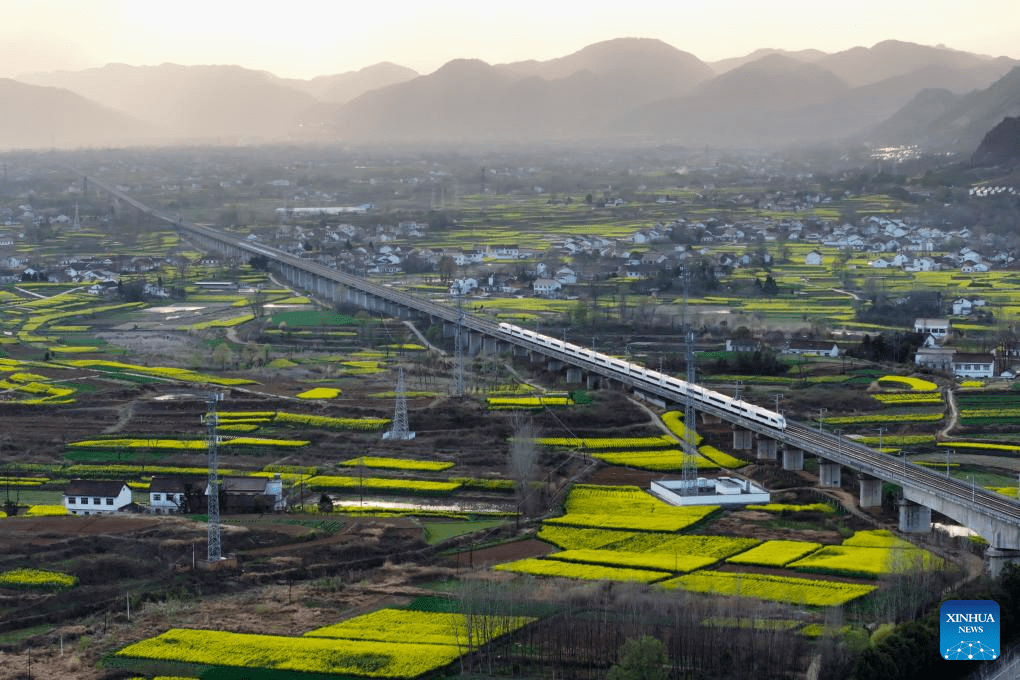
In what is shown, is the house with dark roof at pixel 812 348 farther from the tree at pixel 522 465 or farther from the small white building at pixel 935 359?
the tree at pixel 522 465

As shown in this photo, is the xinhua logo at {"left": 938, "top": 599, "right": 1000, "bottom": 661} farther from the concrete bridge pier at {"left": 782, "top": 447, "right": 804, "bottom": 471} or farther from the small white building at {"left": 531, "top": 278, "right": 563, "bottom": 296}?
the small white building at {"left": 531, "top": 278, "right": 563, "bottom": 296}

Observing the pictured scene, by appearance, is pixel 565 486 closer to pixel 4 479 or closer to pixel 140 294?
pixel 4 479

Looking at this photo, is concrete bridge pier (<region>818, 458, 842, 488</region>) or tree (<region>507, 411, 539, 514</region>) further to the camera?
concrete bridge pier (<region>818, 458, 842, 488</region>)

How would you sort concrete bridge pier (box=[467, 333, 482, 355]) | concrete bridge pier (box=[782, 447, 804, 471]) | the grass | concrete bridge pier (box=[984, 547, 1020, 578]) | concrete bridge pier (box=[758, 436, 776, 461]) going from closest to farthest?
concrete bridge pier (box=[984, 547, 1020, 578]) < the grass < concrete bridge pier (box=[782, 447, 804, 471]) < concrete bridge pier (box=[758, 436, 776, 461]) < concrete bridge pier (box=[467, 333, 482, 355])

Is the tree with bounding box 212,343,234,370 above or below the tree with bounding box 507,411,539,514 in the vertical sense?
below

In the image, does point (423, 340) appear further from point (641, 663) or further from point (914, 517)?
point (641, 663)

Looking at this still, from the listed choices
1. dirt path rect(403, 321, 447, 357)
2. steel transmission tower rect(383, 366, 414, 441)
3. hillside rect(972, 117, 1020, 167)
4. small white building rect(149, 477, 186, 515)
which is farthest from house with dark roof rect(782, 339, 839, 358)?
hillside rect(972, 117, 1020, 167)

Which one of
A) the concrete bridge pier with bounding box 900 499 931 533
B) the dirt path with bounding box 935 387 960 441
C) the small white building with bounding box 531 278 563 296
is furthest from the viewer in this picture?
the small white building with bounding box 531 278 563 296

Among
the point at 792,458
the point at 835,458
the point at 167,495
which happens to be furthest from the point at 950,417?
the point at 167,495
